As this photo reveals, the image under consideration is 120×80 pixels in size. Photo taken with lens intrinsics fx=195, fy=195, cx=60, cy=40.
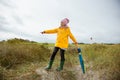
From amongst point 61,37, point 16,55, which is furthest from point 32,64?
point 61,37

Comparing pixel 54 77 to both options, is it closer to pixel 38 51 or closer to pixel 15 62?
pixel 15 62

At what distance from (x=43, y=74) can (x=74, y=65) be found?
1.97 m

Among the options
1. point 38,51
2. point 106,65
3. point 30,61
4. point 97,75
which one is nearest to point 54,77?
point 97,75

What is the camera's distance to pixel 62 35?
21.4 ft

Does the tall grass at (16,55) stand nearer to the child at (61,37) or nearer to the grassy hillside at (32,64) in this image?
the grassy hillside at (32,64)

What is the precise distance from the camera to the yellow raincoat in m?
6.48

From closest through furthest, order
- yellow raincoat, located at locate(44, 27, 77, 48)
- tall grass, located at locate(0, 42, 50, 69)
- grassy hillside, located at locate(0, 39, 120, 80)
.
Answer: grassy hillside, located at locate(0, 39, 120, 80), yellow raincoat, located at locate(44, 27, 77, 48), tall grass, located at locate(0, 42, 50, 69)

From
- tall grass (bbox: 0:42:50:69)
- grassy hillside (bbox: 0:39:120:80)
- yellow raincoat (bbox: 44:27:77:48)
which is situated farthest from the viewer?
tall grass (bbox: 0:42:50:69)

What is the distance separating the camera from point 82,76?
6281mm

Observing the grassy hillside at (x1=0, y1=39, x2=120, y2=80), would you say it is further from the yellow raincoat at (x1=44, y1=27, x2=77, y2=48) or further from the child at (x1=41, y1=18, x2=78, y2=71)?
the yellow raincoat at (x1=44, y1=27, x2=77, y2=48)

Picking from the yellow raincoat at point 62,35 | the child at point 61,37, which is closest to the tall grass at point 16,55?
the child at point 61,37

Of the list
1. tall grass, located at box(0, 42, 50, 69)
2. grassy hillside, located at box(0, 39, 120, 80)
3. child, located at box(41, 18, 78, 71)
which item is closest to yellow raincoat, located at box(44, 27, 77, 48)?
child, located at box(41, 18, 78, 71)

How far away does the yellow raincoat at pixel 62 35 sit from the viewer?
6477mm

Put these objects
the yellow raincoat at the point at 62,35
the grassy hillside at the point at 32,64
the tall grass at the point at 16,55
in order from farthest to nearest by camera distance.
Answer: the tall grass at the point at 16,55
the yellow raincoat at the point at 62,35
the grassy hillside at the point at 32,64
